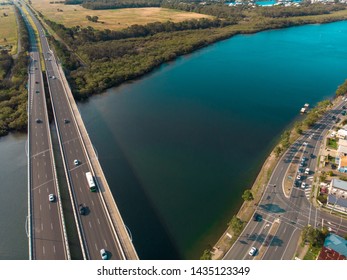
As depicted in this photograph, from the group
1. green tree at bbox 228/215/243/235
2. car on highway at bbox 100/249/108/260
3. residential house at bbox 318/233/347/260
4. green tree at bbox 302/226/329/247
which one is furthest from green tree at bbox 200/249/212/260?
residential house at bbox 318/233/347/260

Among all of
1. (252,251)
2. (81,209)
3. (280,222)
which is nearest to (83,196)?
(81,209)

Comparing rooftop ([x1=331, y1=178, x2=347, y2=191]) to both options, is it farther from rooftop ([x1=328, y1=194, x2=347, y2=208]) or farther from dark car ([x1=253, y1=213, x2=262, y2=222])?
dark car ([x1=253, y1=213, x2=262, y2=222])

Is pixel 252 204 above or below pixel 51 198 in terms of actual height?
below

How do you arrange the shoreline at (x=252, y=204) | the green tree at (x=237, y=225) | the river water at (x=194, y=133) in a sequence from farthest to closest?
the river water at (x=194, y=133)
the green tree at (x=237, y=225)
the shoreline at (x=252, y=204)

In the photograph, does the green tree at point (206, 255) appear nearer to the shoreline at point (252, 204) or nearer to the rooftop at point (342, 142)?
the shoreline at point (252, 204)

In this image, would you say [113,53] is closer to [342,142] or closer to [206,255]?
[342,142]

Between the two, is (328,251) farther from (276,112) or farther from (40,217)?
(276,112)

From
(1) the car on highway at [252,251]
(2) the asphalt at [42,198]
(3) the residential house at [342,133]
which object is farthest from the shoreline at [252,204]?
(2) the asphalt at [42,198]

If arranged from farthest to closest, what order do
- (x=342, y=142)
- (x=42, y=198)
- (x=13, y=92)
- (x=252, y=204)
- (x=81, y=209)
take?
(x=13, y=92), (x=342, y=142), (x=252, y=204), (x=42, y=198), (x=81, y=209)
